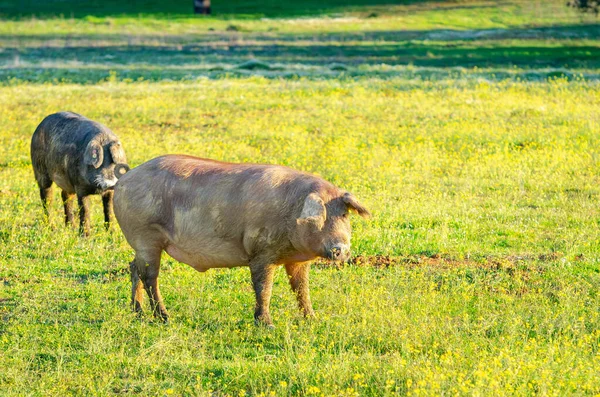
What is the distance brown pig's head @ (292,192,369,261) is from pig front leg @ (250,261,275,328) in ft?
1.48

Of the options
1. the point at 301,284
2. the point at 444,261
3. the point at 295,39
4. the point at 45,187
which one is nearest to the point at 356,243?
the point at 444,261

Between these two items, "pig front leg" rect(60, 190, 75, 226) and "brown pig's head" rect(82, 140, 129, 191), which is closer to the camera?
"brown pig's head" rect(82, 140, 129, 191)

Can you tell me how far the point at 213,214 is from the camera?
331 inches

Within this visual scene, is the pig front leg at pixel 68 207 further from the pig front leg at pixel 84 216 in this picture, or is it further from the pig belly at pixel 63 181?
the pig front leg at pixel 84 216

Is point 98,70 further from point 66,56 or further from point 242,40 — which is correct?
point 242,40

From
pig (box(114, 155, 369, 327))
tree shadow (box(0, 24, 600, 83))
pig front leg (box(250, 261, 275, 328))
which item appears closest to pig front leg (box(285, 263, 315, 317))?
pig (box(114, 155, 369, 327))

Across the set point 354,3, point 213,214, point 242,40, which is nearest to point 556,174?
point 213,214

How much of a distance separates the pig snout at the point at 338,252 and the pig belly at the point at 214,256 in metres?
1.04

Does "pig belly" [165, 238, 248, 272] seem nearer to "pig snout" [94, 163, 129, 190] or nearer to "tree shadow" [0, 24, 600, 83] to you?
"pig snout" [94, 163, 129, 190]

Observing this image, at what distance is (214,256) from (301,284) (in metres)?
0.85

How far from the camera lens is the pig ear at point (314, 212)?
7785 mm

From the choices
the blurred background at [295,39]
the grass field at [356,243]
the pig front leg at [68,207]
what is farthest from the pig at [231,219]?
the blurred background at [295,39]

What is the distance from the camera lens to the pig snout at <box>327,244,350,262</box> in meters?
7.67

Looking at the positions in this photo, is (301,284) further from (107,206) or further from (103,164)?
(107,206)
